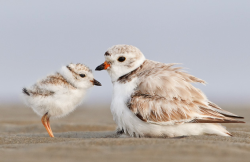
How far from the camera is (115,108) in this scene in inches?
156

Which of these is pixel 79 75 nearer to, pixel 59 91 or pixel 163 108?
pixel 59 91

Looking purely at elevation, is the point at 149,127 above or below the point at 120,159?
above

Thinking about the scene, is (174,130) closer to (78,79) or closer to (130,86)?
(130,86)

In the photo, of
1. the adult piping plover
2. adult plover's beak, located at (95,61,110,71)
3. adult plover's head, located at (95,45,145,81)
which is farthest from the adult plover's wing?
adult plover's beak, located at (95,61,110,71)

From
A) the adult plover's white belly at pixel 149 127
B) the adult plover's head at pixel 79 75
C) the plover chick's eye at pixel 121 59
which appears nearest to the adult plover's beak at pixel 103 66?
the plover chick's eye at pixel 121 59

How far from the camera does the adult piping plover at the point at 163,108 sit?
380cm

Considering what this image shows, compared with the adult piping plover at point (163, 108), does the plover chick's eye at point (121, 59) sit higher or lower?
higher

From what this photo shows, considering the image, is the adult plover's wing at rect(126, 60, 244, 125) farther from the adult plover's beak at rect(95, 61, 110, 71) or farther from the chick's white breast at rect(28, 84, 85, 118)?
the chick's white breast at rect(28, 84, 85, 118)

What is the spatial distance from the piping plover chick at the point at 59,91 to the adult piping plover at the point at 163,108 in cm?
108

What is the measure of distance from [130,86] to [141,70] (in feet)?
1.35

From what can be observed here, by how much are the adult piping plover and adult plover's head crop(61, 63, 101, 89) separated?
1.18 meters

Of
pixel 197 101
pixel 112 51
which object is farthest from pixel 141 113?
pixel 112 51

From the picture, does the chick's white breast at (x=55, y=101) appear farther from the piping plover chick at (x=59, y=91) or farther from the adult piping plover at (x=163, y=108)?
the adult piping plover at (x=163, y=108)

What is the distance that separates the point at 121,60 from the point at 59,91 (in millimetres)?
1116
